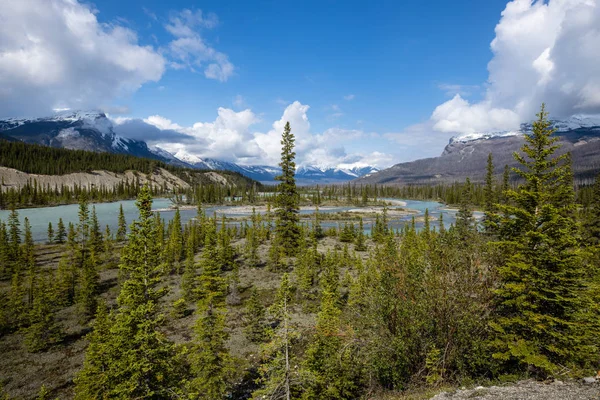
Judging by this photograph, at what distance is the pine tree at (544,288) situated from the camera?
13.7m

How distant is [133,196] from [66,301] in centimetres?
18353

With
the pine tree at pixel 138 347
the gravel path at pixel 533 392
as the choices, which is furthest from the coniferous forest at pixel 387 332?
the gravel path at pixel 533 392

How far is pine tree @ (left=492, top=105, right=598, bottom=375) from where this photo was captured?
44.9 ft

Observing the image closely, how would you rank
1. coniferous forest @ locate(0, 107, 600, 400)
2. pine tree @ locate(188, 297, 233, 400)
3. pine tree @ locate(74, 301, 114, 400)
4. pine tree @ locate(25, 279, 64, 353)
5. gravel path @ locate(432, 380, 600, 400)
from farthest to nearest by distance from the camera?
pine tree @ locate(25, 279, 64, 353) < pine tree @ locate(188, 297, 233, 400) < pine tree @ locate(74, 301, 114, 400) < coniferous forest @ locate(0, 107, 600, 400) < gravel path @ locate(432, 380, 600, 400)

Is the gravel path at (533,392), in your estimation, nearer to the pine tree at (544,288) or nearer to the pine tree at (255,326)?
the pine tree at (544,288)

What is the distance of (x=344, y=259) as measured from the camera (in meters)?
45.5

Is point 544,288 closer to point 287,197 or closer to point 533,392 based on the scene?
point 533,392

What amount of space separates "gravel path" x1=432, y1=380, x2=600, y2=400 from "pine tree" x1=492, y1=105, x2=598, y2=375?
86cm

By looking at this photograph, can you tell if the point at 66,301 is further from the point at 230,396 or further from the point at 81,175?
the point at 81,175

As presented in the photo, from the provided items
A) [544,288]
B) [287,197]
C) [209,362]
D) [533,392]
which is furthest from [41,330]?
[544,288]

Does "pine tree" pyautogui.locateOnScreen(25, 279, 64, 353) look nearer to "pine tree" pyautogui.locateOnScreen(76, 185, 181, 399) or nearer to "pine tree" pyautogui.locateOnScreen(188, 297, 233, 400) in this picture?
"pine tree" pyautogui.locateOnScreen(76, 185, 181, 399)

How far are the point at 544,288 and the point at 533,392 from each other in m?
4.58

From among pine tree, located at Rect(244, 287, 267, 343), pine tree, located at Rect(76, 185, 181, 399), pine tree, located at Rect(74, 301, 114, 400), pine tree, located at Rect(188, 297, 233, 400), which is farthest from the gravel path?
pine tree, located at Rect(244, 287, 267, 343)

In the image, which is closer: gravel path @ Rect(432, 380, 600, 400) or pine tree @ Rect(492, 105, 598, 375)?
gravel path @ Rect(432, 380, 600, 400)
